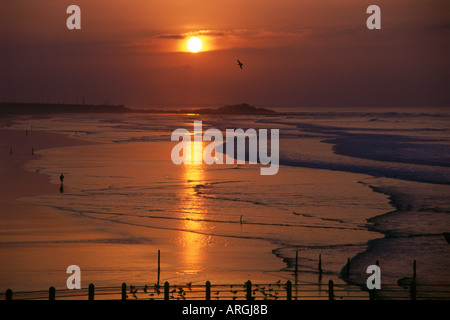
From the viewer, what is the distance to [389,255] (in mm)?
23219

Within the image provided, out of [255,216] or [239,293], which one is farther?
[255,216]

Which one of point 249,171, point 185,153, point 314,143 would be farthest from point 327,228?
point 314,143

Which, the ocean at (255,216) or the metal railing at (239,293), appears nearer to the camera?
the metal railing at (239,293)

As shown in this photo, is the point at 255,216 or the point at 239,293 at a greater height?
the point at 255,216

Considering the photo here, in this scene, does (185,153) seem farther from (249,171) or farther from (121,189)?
(121,189)

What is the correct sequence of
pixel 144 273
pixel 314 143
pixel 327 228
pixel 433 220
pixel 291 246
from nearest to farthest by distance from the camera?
1. pixel 144 273
2. pixel 291 246
3. pixel 327 228
4. pixel 433 220
5. pixel 314 143

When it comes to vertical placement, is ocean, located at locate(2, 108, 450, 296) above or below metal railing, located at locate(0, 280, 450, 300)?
above

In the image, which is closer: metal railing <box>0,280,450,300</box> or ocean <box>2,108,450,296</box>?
metal railing <box>0,280,450,300</box>

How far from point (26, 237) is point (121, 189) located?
13.8m

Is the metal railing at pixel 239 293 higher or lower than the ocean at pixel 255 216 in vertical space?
lower

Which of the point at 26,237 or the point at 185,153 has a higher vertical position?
the point at 185,153
